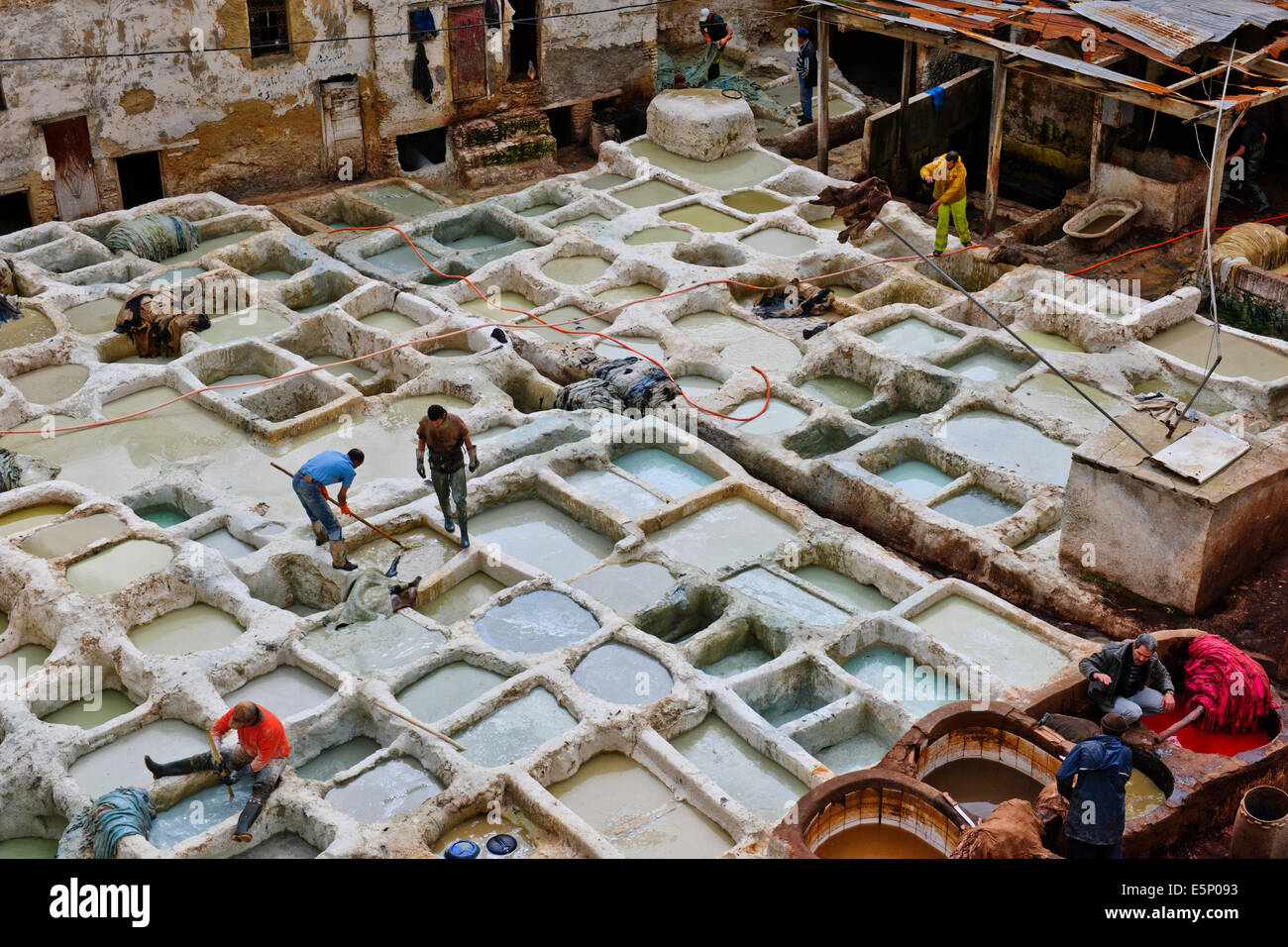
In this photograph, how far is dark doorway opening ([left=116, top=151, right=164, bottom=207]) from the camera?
21.6 metres

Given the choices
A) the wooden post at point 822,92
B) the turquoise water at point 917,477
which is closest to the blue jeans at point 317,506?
the turquoise water at point 917,477

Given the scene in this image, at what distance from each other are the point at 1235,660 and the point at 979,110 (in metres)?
14.4

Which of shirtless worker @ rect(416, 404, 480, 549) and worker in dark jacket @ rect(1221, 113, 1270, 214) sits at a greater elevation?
worker in dark jacket @ rect(1221, 113, 1270, 214)

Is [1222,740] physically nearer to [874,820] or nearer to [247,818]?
[874,820]

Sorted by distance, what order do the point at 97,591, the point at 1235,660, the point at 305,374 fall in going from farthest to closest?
the point at 305,374
the point at 97,591
the point at 1235,660

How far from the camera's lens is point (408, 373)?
17.2 m

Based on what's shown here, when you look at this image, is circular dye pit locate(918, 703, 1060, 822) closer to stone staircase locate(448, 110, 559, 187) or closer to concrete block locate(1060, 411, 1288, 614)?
concrete block locate(1060, 411, 1288, 614)

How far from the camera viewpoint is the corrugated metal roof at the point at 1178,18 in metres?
19.5

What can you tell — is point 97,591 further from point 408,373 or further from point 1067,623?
point 1067,623

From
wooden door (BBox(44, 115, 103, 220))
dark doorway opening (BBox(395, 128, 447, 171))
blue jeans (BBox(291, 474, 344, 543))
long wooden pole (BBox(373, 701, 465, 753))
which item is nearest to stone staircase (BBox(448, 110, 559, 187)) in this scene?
dark doorway opening (BBox(395, 128, 447, 171))

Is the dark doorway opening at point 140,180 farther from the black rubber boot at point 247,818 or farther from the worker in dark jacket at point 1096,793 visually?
the worker in dark jacket at point 1096,793

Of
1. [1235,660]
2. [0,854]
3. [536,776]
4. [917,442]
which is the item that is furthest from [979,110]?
[0,854]

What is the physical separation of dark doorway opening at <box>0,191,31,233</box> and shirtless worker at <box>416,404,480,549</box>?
9.81 m

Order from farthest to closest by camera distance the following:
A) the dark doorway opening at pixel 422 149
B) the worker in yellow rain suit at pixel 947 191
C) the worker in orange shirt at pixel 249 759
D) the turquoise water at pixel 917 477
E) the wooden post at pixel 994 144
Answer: the dark doorway opening at pixel 422 149 < the wooden post at pixel 994 144 < the worker in yellow rain suit at pixel 947 191 < the turquoise water at pixel 917 477 < the worker in orange shirt at pixel 249 759
